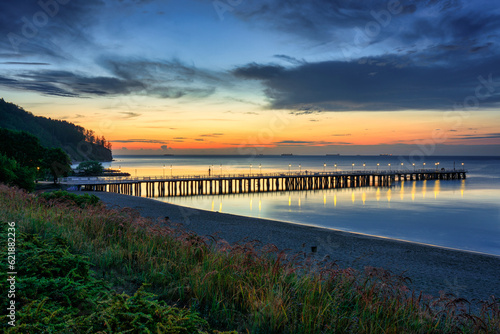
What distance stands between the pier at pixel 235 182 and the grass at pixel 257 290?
60.4 meters

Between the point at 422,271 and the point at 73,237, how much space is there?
58.0 ft

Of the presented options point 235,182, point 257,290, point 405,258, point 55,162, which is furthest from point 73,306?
point 235,182

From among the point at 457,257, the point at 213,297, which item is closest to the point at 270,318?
the point at 213,297

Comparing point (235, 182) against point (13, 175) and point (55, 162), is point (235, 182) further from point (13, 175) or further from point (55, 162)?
point (13, 175)

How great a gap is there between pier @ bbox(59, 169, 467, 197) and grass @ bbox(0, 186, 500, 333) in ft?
198

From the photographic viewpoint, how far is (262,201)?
62.9 metres

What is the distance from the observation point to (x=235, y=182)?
3479 inches

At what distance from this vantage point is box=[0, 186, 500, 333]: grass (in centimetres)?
462

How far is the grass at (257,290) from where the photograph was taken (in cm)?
462

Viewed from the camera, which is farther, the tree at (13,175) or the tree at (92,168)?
the tree at (92,168)

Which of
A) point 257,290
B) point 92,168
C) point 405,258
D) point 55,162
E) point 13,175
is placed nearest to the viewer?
point 257,290

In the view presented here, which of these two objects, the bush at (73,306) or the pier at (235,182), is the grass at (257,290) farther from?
the pier at (235,182)

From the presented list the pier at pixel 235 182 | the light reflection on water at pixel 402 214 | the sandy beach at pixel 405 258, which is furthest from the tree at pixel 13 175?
the pier at pixel 235 182

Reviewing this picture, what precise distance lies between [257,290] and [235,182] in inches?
3283
